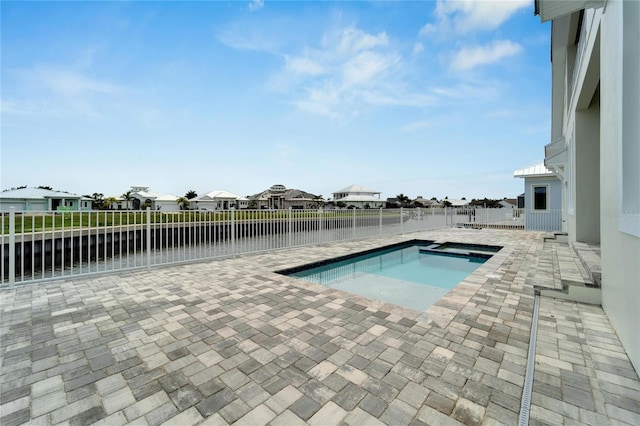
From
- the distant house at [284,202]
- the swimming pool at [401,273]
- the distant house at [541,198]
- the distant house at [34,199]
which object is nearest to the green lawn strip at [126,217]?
the swimming pool at [401,273]

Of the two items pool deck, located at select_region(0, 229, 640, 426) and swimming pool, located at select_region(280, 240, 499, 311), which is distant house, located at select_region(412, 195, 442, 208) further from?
pool deck, located at select_region(0, 229, 640, 426)

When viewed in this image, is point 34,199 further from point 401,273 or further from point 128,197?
point 401,273

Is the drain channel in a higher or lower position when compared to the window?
lower

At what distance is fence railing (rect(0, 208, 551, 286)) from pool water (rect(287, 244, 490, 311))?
1840mm

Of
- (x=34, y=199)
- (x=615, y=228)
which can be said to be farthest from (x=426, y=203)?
(x=34, y=199)

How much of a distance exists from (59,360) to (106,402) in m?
0.92

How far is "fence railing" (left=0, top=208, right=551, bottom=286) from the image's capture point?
4.53 metres

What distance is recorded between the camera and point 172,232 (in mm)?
5742

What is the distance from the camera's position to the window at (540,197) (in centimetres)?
1368

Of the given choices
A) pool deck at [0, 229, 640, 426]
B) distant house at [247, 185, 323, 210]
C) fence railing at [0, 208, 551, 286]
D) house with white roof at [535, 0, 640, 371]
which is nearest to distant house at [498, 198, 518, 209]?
distant house at [247, 185, 323, 210]

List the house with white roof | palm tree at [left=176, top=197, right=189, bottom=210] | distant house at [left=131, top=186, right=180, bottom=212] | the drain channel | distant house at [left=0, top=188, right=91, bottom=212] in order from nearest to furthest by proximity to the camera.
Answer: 1. the drain channel
2. the house with white roof
3. distant house at [left=0, top=188, right=91, bottom=212]
4. palm tree at [left=176, top=197, right=189, bottom=210]
5. distant house at [left=131, top=186, right=180, bottom=212]

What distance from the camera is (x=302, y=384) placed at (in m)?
1.93

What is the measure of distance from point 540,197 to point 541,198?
66mm

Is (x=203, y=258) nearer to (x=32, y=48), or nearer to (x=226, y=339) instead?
(x=226, y=339)
